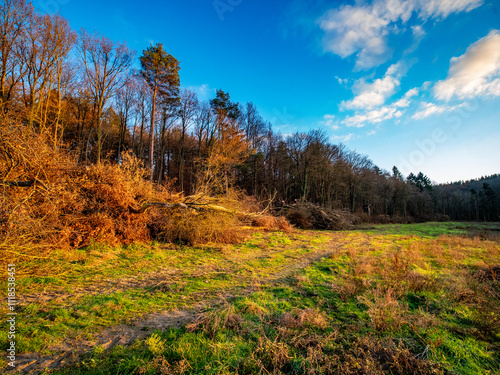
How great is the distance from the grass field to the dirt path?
0.02m

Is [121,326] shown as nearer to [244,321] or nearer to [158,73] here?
[244,321]

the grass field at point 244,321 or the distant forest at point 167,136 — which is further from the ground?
the distant forest at point 167,136

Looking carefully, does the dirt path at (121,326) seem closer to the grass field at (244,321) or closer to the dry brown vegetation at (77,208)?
the grass field at (244,321)

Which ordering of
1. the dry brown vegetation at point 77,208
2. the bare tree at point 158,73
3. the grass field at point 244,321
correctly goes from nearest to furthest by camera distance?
the grass field at point 244,321 < the dry brown vegetation at point 77,208 < the bare tree at point 158,73

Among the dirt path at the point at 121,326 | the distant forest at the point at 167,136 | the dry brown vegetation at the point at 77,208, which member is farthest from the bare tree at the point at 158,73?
the dirt path at the point at 121,326

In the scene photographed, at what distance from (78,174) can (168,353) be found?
8025 mm

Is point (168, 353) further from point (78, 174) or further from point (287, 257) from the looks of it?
point (78, 174)

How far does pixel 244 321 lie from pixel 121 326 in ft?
6.51

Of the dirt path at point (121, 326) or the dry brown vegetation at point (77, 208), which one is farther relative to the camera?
the dry brown vegetation at point (77, 208)

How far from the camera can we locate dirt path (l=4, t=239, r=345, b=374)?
2513 mm

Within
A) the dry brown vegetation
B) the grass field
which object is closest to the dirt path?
the grass field

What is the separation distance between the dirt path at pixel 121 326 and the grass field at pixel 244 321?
0.7 inches

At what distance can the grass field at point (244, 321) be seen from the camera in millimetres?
2467

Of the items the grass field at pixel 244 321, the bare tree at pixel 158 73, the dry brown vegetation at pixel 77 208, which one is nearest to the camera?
the grass field at pixel 244 321
